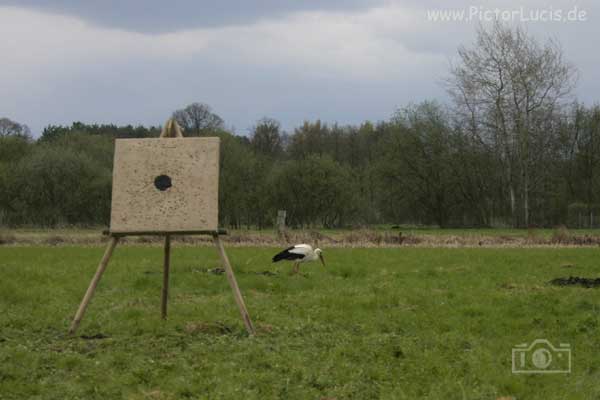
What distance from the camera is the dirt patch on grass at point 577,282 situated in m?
15.8

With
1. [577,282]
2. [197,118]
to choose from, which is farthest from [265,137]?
[577,282]

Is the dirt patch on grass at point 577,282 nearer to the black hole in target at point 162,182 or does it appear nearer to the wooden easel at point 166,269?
the wooden easel at point 166,269

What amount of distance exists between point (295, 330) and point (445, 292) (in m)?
5.04

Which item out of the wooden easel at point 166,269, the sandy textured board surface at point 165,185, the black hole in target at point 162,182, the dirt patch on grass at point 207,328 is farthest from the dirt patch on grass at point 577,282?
the black hole in target at point 162,182

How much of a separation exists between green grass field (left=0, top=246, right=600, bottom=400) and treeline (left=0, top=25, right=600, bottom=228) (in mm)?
42920

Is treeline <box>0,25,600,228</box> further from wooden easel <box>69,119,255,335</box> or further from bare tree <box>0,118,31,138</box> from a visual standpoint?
wooden easel <box>69,119,255,335</box>

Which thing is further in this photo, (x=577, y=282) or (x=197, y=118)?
(x=197, y=118)

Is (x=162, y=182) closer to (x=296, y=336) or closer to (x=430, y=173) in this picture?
(x=296, y=336)

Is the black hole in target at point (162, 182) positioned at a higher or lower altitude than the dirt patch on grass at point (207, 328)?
higher

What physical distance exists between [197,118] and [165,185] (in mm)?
63690

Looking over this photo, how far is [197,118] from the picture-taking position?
73688mm

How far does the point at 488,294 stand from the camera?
14.1 meters

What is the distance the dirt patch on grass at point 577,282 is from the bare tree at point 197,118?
Answer: 58265 mm

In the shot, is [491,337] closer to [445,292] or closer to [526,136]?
[445,292]
